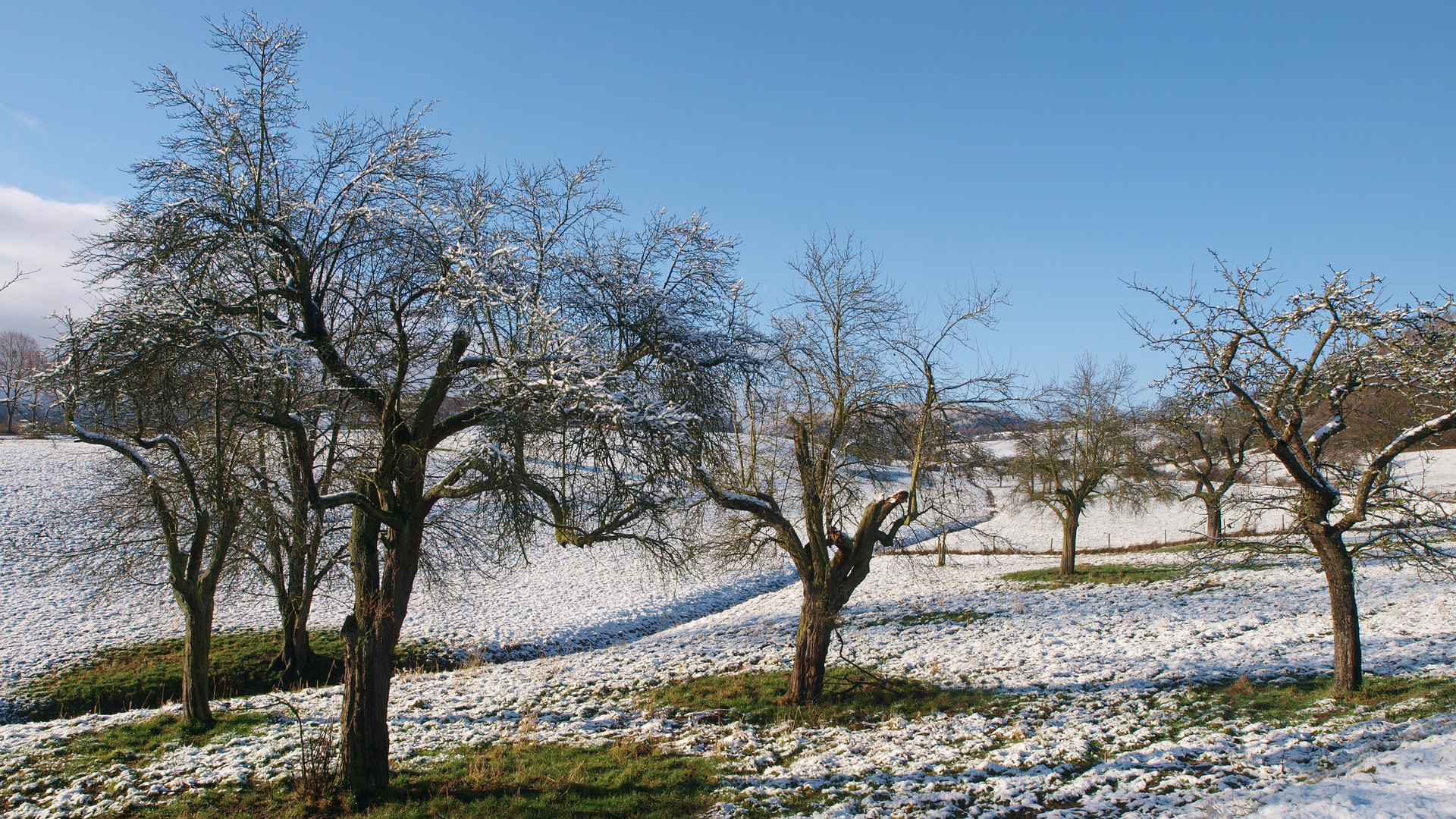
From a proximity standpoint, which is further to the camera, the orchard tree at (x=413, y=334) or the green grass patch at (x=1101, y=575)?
the green grass patch at (x=1101, y=575)

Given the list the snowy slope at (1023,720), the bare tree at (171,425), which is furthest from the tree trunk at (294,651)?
the bare tree at (171,425)

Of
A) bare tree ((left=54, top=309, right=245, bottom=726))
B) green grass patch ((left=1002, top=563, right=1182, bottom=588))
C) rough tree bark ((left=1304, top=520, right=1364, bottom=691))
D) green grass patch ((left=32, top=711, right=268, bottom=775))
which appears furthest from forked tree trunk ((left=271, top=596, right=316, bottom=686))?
green grass patch ((left=1002, top=563, right=1182, bottom=588))

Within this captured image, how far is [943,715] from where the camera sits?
9820 mm

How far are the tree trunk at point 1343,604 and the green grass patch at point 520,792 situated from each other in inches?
334

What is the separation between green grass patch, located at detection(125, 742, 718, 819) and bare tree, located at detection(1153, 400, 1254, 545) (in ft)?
26.2

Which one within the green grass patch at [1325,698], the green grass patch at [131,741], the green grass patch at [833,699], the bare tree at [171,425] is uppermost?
the bare tree at [171,425]

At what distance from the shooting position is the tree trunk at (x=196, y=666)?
33.4ft

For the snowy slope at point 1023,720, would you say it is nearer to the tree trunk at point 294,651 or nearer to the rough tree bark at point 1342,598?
the rough tree bark at point 1342,598

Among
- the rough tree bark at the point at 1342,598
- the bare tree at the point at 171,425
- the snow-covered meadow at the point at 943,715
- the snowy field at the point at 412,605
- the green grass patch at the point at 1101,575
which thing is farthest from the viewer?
the green grass patch at the point at 1101,575

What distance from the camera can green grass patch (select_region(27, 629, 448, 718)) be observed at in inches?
509

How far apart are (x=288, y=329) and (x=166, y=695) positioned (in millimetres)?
12003

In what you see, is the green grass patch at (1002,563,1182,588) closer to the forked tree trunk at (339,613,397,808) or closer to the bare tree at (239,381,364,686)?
the forked tree trunk at (339,613,397,808)

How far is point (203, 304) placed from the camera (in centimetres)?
615

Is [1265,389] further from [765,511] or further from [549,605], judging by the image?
[549,605]
